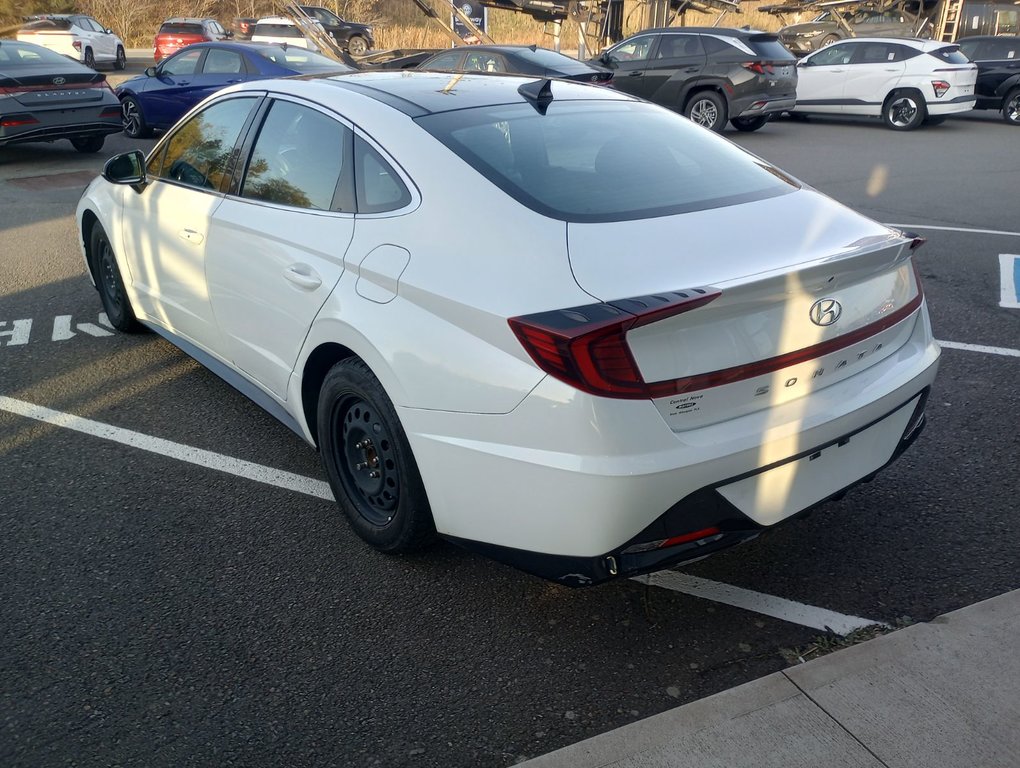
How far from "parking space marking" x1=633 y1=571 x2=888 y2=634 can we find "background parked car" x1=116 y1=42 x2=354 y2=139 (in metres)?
10.7

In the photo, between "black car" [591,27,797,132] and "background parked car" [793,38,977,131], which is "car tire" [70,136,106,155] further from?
"background parked car" [793,38,977,131]

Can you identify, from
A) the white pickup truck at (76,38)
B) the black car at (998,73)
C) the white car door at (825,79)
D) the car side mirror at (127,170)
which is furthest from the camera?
the white pickup truck at (76,38)

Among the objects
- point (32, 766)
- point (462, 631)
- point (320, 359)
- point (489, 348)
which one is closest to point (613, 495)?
point (489, 348)

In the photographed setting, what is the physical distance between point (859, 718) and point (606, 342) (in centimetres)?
128

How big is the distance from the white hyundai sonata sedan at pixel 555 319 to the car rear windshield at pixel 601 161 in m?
0.01

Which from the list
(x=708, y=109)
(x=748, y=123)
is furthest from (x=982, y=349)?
(x=748, y=123)

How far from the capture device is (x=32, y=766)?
262cm

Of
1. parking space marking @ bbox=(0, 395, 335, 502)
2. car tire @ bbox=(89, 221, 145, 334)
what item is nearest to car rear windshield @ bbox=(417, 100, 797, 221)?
parking space marking @ bbox=(0, 395, 335, 502)

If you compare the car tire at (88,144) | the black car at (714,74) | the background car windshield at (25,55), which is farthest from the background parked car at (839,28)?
the background car windshield at (25,55)

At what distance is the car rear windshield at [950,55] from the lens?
16484mm

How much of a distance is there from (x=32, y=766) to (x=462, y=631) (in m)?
1.31

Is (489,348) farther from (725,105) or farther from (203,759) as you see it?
(725,105)

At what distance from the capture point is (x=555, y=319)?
2617 mm

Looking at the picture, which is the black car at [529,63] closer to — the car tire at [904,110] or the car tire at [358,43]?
the car tire at [904,110]
